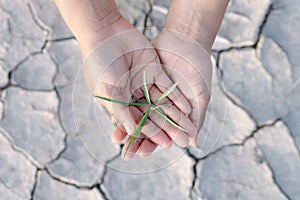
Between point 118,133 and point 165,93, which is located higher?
point 165,93

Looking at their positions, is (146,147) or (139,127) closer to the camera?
(139,127)

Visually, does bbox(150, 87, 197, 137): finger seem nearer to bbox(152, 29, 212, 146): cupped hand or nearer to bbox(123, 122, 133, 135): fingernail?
bbox(152, 29, 212, 146): cupped hand

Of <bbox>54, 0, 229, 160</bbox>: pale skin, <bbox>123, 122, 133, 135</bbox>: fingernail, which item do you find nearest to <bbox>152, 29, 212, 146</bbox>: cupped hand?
<bbox>54, 0, 229, 160</bbox>: pale skin

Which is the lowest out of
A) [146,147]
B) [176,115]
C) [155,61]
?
[146,147]

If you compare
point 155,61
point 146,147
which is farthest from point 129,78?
point 146,147

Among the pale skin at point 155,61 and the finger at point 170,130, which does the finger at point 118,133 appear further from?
the finger at point 170,130

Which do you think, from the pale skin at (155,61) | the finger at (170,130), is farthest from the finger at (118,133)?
the finger at (170,130)

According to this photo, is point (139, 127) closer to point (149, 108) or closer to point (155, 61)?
point (149, 108)
